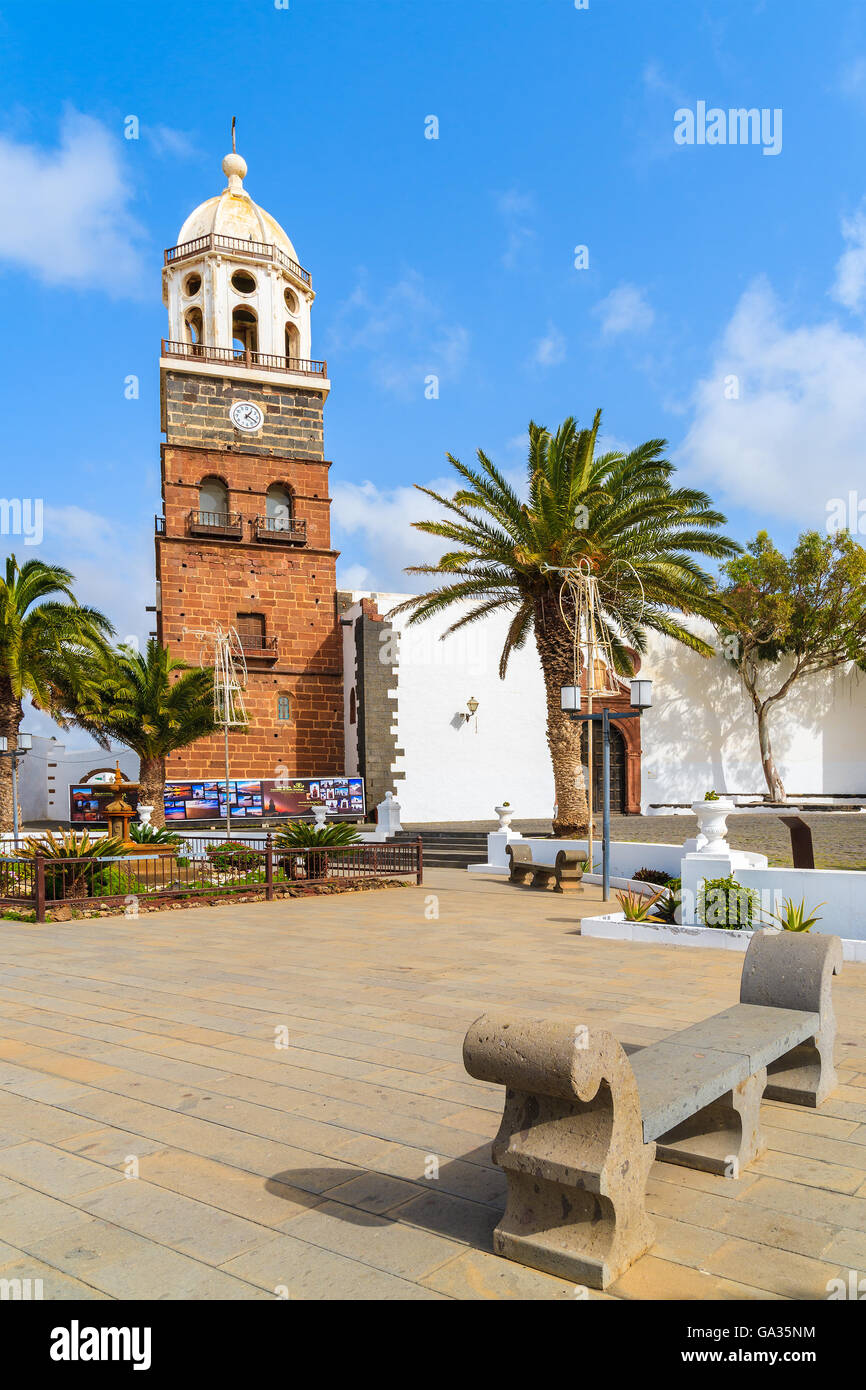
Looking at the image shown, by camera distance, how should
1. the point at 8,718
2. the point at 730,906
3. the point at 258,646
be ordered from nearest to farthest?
1. the point at 730,906
2. the point at 8,718
3. the point at 258,646

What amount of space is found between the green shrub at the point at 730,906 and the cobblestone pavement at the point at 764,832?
4.06 m

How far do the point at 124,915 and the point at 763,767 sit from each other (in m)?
23.7

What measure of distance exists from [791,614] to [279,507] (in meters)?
16.6

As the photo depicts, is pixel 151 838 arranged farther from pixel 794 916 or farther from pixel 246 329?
pixel 246 329

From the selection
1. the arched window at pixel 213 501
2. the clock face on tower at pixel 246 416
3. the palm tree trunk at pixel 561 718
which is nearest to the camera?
the palm tree trunk at pixel 561 718

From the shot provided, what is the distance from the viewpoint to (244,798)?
81.9 ft

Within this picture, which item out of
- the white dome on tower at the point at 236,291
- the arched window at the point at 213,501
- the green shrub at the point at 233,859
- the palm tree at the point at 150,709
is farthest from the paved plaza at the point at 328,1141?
the white dome on tower at the point at 236,291

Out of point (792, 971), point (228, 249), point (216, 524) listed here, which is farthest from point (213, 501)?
point (792, 971)

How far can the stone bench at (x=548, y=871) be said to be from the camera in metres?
13.8

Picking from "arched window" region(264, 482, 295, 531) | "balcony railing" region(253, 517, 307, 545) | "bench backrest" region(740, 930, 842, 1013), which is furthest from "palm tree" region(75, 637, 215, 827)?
"bench backrest" region(740, 930, 842, 1013)

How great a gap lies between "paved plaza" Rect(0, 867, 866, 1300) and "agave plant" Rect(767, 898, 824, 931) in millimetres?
598

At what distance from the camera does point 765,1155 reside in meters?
3.71

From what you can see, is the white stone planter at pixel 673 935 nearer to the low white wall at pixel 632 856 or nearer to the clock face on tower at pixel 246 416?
the low white wall at pixel 632 856

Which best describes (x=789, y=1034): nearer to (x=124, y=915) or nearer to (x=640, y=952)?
(x=640, y=952)
